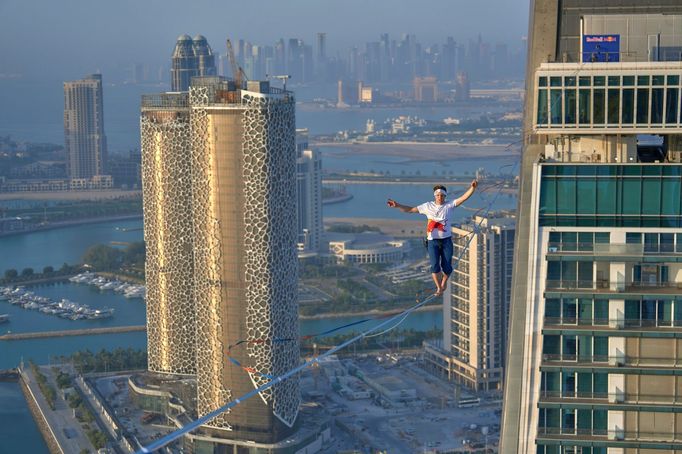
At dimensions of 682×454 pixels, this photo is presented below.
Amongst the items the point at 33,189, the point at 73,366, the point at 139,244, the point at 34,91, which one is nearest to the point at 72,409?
the point at 73,366

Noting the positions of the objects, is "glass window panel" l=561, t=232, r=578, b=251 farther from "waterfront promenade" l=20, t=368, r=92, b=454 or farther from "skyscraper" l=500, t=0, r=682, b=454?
"waterfront promenade" l=20, t=368, r=92, b=454

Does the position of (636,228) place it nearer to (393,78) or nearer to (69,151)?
(69,151)

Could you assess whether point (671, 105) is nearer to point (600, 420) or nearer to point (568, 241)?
point (568, 241)

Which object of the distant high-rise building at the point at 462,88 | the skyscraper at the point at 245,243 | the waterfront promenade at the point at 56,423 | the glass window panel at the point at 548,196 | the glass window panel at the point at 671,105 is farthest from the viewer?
the distant high-rise building at the point at 462,88

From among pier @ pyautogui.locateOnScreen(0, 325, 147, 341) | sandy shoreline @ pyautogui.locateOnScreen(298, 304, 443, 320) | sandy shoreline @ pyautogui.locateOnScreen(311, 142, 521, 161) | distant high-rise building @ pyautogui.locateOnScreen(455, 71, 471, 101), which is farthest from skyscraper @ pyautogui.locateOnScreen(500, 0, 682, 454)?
distant high-rise building @ pyautogui.locateOnScreen(455, 71, 471, 101)

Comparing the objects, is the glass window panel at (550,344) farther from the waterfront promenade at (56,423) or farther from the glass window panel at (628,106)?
the waterfront promenade at (56,423)

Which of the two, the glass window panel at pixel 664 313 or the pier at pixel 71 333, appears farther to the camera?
the pier at pixel 71 333

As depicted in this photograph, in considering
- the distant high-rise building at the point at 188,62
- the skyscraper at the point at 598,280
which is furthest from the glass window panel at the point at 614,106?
the distant high-rise building at the point at 188,62

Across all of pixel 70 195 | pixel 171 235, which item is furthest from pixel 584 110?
pixel 70 195

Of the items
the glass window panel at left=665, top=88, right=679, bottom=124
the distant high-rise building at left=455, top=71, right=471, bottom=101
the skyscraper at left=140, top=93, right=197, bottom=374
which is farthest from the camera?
the distant high-rise building at left=455, top=71, right=471, bottom=101
